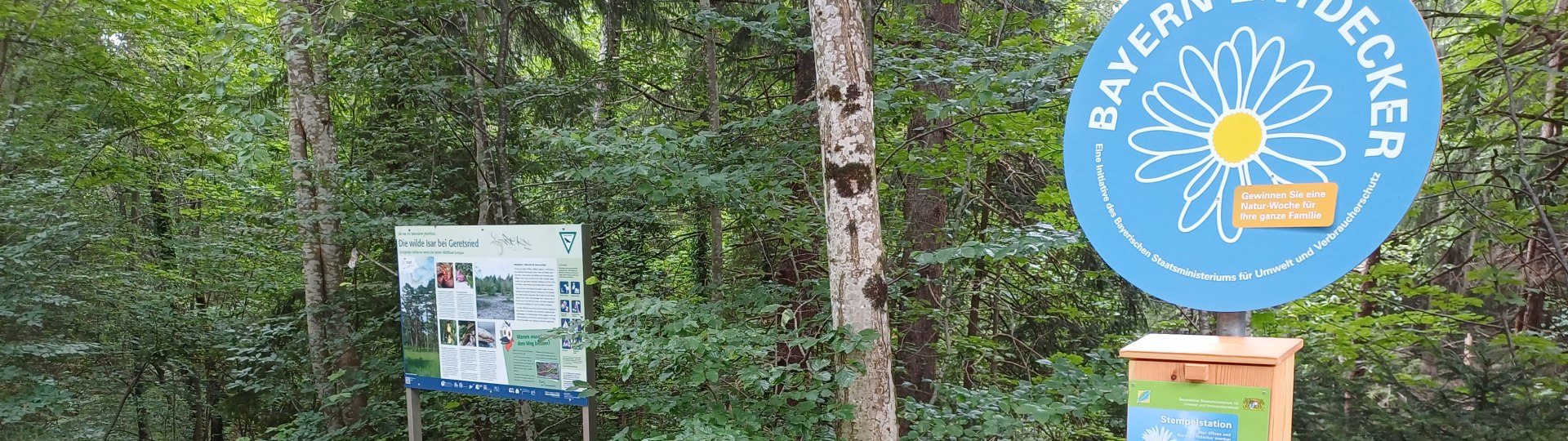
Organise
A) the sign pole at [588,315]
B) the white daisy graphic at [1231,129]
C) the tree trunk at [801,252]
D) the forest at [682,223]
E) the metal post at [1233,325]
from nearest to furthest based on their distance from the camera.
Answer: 1. the white daisy graphic at [1231,129]
2. the metal post at [1233,325]
3. the forest at [682,223]
4. the sign pole at [588,315]
5. the tree trunk at [801,252]

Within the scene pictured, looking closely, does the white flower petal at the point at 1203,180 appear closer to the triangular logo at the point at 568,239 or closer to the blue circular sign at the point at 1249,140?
the blue circular sign at the point at 1249,140

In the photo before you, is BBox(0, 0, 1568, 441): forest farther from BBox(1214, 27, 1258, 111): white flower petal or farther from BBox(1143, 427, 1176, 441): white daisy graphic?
BBox(1214, 27, 1258, 111): white flower petal

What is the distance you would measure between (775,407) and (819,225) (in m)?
1.57

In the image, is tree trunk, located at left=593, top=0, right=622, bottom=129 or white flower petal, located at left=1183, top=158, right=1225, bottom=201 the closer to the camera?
white flower petal, located at left=1183, top=158, right=1225, bottom=201

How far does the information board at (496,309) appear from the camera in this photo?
4.24 metres

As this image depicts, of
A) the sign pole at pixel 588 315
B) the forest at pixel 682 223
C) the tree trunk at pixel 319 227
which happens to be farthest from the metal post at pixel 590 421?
the tree trunk at pixel 319 227

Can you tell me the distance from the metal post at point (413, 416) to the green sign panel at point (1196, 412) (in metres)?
4.45

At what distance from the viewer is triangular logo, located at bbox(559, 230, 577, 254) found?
4211 millimetres

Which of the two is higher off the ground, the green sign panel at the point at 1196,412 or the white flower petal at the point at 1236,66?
the white flower petal at the point at 1236,66

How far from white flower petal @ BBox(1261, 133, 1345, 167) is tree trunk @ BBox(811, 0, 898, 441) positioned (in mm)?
1912

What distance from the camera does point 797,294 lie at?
5.00 meters

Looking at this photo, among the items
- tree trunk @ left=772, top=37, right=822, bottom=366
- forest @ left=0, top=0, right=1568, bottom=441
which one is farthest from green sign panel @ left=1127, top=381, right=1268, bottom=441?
tree trunk @ left=772, top=37, right=822, bottom=366

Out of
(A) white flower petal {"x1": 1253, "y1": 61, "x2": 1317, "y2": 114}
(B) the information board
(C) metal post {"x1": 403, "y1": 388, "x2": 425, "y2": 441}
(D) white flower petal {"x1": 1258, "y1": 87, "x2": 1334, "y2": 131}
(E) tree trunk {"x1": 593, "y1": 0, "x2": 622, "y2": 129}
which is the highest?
(E) tree trunk {"x1": 593, "y1": 0, "x2": 622, "y2": 129}

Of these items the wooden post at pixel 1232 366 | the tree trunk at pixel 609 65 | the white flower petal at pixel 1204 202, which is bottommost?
the wooden post at pixel 1232 366
